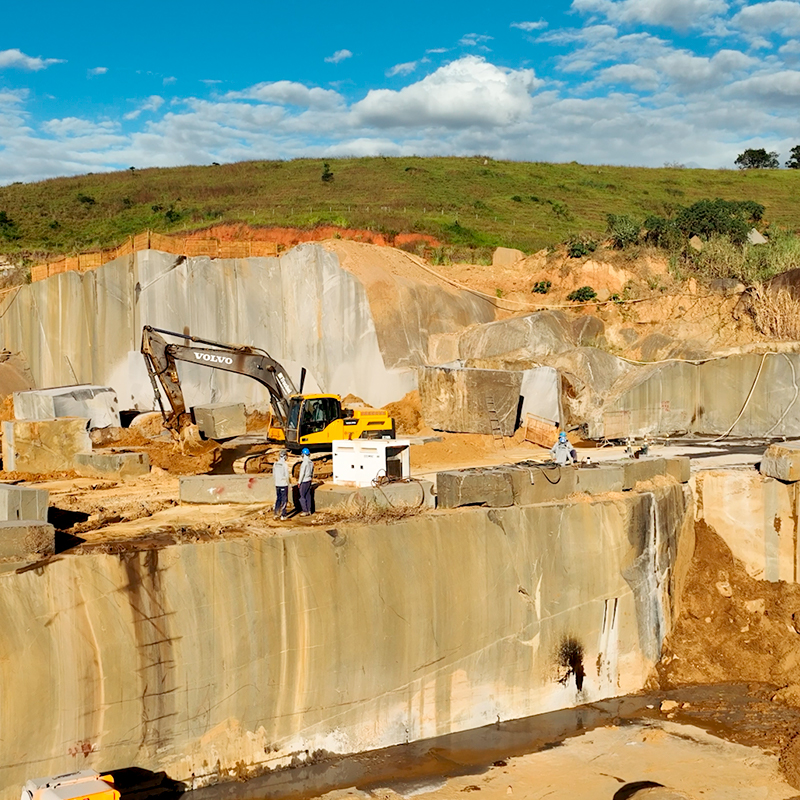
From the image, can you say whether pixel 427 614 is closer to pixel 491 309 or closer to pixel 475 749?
pixel 475 749

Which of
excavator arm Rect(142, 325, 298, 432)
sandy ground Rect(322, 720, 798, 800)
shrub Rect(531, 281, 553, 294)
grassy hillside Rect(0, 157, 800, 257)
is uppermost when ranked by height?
grassy hillside Rect(0, 157, 800, 257)

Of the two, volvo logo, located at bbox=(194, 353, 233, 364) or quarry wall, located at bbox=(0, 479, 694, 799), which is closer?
quarry wall, located at bbox=(0, 479, 694, 799)

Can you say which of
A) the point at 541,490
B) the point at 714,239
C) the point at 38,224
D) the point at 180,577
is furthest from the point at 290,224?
the point at 180,577

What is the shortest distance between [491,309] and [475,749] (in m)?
19.5

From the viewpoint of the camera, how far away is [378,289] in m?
29.0

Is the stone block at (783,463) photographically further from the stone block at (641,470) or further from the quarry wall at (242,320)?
the quarry wall at (242,320)

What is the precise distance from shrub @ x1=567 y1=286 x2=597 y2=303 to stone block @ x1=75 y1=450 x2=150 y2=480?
1666 centimetres

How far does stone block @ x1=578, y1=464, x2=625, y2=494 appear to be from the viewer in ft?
55.6

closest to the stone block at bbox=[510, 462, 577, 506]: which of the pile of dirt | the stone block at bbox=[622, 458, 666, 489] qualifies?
the stone block at bbox=[622, 458, 666, 489]

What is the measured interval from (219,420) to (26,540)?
1238 cm

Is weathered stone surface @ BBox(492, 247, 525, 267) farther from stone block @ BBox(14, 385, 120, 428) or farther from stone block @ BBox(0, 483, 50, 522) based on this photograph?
stone block @ BBox(0, 483, 50, 522)

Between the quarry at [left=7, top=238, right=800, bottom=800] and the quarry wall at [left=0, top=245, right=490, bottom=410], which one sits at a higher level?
the quarry wall at [left=0, top=245, right=490, bottom=410]

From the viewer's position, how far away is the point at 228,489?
16.6 metres

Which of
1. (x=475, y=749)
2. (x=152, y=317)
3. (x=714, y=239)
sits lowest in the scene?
(x=475, y=749)
